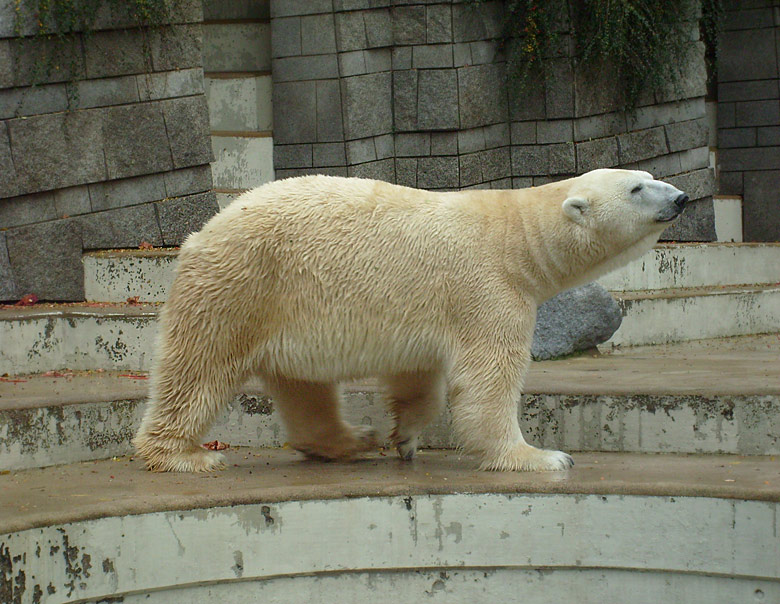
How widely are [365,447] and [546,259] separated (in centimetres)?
106

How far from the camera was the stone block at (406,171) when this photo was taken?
26.9ft

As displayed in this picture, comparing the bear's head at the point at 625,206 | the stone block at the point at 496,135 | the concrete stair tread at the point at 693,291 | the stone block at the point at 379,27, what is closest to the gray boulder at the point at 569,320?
the concrete stair tread at the point at 693,291

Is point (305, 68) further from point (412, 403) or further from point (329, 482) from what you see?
point (329, 482)

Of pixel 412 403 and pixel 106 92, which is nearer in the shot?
pixel 412 403

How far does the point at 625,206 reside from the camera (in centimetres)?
386

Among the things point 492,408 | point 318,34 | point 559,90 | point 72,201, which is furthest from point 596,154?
point 492,408

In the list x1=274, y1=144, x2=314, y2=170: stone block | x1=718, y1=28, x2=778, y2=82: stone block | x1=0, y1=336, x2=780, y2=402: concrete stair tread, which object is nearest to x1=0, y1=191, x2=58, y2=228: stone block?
x1=0, y1=336, x2=780, y2=402: concrete stair tread

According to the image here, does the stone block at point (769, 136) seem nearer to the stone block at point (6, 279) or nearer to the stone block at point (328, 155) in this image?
the stone block at point (328, 155)

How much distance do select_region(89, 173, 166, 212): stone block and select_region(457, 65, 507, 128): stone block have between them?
2.39 meters

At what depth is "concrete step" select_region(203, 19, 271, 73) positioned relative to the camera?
8445 millimetres

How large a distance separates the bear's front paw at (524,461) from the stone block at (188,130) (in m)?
3.71

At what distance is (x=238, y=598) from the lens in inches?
138

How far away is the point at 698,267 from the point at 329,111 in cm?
287

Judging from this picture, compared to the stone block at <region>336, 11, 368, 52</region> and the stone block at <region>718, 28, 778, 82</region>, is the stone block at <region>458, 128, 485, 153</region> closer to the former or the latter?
the stone block at <region>336, 11, 368, 52</region>
